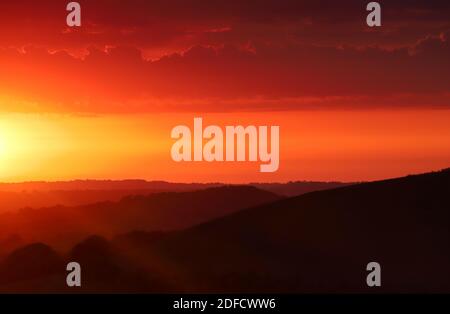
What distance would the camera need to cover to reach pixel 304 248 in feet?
217

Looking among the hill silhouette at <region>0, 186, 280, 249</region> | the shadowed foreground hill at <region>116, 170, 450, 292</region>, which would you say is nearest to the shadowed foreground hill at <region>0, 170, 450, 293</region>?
the shadowed foreground hill at <region>116, 170, 450, 292</region>

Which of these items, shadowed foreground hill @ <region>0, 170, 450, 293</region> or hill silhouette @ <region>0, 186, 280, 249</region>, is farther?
hill silhouette @ <region>0, 186, 280, 249</region>

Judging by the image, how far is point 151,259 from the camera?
2680 inches

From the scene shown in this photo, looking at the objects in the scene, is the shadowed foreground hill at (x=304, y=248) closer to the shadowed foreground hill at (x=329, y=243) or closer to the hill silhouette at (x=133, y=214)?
the shadowed foreground hill at (x=329, y=243)

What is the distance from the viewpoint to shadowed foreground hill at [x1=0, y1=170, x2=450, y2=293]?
189 feet

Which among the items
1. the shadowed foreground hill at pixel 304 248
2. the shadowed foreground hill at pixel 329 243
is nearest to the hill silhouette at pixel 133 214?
the shadowed foreground hill at pixel 304 248

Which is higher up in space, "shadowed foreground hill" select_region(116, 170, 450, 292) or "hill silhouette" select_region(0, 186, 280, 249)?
"hill silhouette" select_region(0, 186, 280, 249)

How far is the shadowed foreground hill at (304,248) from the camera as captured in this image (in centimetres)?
5747

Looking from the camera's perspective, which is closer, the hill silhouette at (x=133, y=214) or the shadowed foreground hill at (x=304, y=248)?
the shadowed foreground hill at (x=304, y=248)

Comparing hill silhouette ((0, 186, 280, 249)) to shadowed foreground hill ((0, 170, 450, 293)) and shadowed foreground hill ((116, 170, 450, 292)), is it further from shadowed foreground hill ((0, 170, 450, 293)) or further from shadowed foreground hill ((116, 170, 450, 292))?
shadowed foreground hill ((116, 170, 450, 292))

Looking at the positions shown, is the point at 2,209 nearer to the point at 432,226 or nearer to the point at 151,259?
the point at 151,259
